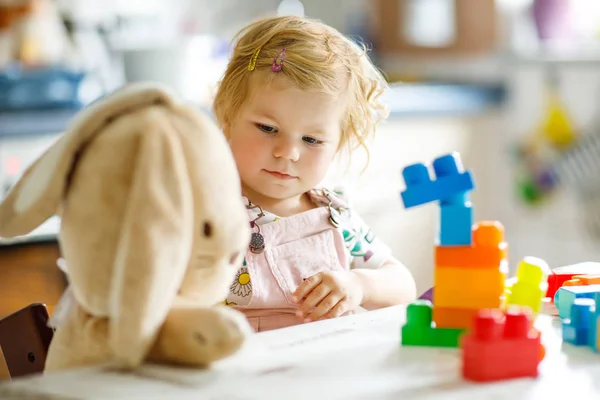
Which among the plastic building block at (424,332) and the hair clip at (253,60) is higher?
the hair clip at (253,60)

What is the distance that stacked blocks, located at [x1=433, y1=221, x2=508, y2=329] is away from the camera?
860 mm

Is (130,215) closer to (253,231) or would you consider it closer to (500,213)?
(253,231)

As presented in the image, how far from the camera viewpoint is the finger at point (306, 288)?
110 centimetres

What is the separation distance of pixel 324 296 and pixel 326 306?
13 millimetres

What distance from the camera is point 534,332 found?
796 millimetres

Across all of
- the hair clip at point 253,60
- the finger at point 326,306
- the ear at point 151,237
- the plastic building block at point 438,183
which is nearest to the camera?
the ear at point 151,237

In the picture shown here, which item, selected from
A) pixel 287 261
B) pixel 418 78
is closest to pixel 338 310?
pixel 287 261

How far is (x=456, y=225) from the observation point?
86 centimetres

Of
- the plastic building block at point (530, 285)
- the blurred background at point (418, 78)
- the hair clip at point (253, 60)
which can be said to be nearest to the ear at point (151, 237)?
the plastic building block at point (530, 285)

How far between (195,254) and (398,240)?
111 centimetres

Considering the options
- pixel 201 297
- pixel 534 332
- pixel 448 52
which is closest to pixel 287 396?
pixel 201 297

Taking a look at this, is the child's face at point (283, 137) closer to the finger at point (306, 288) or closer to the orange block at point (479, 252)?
the finger at point (306, 288)

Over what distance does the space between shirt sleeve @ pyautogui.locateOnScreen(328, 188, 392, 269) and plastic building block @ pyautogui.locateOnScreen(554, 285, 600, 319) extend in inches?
14.2

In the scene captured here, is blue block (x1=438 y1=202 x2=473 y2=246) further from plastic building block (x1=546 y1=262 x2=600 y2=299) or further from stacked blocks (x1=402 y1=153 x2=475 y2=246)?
plastic building block (x1=546 y1=262 x2=600 y2=299)
